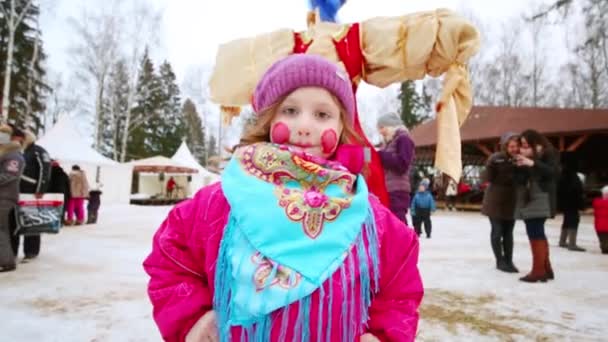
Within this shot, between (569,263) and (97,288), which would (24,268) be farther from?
(569,263)

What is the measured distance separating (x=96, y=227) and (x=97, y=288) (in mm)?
5507

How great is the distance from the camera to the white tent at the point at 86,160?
13.0 meters

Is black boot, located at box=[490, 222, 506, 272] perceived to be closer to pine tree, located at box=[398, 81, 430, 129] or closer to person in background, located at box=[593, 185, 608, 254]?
person in background, located at box=[593, 185, 608, 254]

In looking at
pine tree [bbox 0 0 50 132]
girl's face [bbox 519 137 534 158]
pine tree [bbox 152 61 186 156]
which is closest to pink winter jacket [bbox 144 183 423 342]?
girl's face [bbox 519 137 534 158]

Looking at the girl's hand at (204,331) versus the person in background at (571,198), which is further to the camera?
the person in background at (571,198)

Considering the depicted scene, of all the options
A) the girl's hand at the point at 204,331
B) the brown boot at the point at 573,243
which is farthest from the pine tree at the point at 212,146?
the girl's hand at the point at 204,331

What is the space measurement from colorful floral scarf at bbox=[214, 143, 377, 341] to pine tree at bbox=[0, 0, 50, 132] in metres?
21.1

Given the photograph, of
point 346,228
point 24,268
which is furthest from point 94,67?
point 346,228

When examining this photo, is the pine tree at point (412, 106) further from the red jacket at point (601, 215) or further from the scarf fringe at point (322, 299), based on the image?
the scarf fringe at point (322, 299)

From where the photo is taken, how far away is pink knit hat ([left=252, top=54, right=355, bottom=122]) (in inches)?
45.1

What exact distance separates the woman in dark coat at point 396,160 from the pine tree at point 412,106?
30167 mm

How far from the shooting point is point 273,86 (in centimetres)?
117

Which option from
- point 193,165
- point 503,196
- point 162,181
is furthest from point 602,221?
point 162,181

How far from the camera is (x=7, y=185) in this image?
411cm
